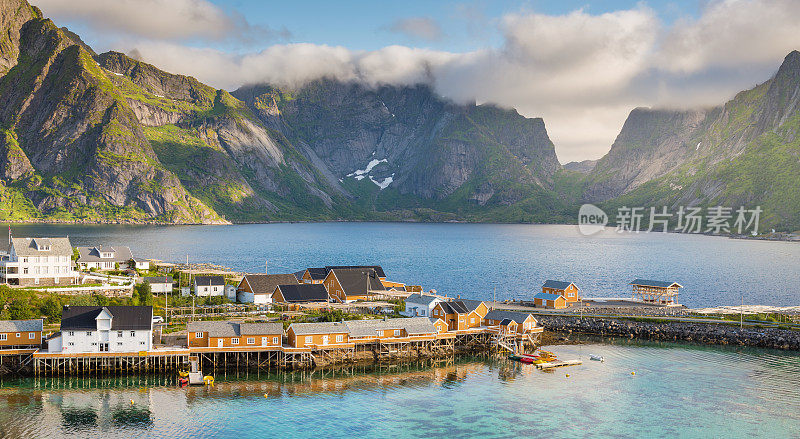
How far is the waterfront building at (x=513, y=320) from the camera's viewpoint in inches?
3474

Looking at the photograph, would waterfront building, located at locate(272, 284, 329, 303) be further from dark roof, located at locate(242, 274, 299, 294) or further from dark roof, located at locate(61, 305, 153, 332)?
dark roof, located at locate(61, 305, 153, 332)

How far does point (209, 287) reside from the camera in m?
107

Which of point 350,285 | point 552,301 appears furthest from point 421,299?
point 552,301

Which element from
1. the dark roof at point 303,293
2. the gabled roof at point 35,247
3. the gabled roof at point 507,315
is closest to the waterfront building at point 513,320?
the gabled roof at point 507,315

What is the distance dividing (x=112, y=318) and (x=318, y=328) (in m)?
22.9

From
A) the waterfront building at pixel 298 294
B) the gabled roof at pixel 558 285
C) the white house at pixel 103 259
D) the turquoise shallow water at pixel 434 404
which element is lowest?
the turquoise shallow water at pixel 434 404

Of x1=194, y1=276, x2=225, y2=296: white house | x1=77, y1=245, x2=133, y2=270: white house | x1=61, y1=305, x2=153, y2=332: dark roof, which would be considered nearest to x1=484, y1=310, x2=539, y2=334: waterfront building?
x1=194, y1=276, x2=225, y2=296: white house

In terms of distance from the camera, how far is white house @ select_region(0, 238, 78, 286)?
98.9m

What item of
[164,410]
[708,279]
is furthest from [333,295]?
[708,279]

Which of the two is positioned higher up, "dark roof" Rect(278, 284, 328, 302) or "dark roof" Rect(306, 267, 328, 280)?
"dark roof" Rect(306, 267, 328, 280)

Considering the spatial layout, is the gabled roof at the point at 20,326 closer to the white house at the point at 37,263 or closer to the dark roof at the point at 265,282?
the white house at the point at 37,263

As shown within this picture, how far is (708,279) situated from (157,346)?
141151 millimetres

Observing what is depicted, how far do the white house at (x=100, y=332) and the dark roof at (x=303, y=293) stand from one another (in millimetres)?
31966

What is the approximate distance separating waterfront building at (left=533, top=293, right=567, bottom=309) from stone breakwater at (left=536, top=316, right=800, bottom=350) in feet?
20.2
